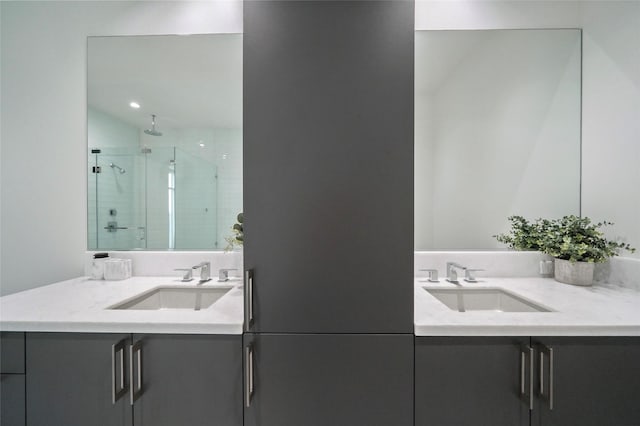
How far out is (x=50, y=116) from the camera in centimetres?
155

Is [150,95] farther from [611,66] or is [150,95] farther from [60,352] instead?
[611,66]

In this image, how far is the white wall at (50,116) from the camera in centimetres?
154

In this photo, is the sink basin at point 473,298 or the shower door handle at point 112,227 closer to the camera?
the sink basin at point 473,298

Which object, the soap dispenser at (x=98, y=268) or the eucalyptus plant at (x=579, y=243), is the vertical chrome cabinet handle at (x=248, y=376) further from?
the eucalyptus plant at (x=579, y=243)

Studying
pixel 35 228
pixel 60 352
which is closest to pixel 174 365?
pixel 60 352

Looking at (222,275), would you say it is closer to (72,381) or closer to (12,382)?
(72,381)

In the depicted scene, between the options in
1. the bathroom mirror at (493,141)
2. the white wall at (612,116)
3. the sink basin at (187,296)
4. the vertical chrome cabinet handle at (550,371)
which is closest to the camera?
the vertical chrome cabinet handle at (550,371)

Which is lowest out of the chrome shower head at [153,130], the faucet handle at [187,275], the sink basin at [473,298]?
the sink basin at [473,298]

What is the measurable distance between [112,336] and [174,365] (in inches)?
9.7

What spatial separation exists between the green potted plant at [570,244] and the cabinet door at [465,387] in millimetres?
808

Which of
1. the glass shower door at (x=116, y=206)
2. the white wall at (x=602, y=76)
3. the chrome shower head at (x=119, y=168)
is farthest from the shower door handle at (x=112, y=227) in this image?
the white wall at (x=602, y=76)

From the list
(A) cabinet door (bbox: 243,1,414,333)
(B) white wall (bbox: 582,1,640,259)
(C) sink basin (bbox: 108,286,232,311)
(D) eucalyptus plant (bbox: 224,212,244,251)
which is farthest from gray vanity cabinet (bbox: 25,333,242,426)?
(B) white wall (bbox: 582,1,640,259)

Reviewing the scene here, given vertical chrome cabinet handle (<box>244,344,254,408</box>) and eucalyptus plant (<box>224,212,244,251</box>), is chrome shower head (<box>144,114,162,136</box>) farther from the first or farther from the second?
vertical chrome cabinet handle (<box>244,344,254,408</box>)

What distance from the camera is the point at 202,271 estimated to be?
144 cm
